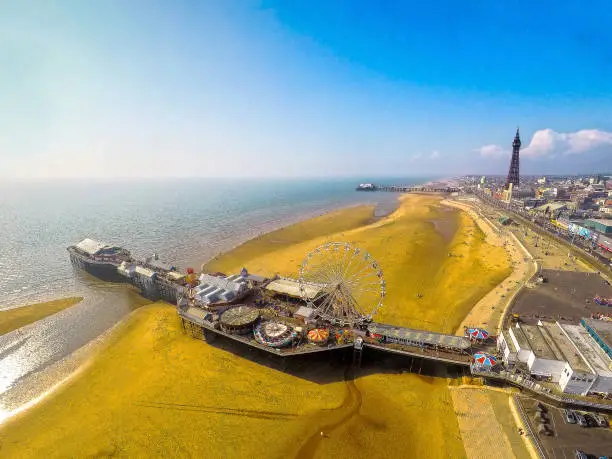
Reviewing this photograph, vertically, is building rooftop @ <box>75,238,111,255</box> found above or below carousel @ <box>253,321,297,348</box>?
above

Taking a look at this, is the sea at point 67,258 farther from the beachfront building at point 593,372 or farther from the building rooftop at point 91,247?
the beachfront building at point 593,372

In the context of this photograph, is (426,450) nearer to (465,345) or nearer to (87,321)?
(465,345)

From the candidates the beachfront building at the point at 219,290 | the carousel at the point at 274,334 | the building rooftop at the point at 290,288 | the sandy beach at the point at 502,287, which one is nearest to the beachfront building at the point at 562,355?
the sandy beach at the point at 502,287

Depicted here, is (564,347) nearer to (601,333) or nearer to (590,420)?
(601,333)

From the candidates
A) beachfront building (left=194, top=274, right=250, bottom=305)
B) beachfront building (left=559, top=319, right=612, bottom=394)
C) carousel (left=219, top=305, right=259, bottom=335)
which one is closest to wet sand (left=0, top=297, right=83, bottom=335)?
beachfront building (left=194, top=274, right=250, bottom=305)

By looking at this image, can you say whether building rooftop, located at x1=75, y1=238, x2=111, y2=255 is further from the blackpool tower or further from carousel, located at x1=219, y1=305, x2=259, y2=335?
the blackpool tower

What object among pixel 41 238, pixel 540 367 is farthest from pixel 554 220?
pixel 41 238

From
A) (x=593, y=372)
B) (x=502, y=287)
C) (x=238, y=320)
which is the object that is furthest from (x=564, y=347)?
(x=238, y=320)
